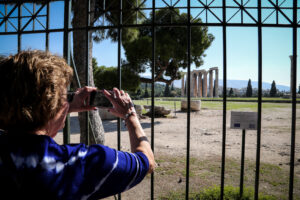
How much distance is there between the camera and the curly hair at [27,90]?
2.41ft

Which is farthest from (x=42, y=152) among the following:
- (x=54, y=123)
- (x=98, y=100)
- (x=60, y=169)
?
(x=98, y=100)

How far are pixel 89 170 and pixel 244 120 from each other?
2.76 metres

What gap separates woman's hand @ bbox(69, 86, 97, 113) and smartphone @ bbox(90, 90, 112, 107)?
0.03 m

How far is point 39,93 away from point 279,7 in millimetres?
2611

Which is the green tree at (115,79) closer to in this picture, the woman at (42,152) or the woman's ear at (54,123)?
the woman's ear at (54,123)

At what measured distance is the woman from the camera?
68 cm

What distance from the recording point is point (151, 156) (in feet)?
Result: 3.20

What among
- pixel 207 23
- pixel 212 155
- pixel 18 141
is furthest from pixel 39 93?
pixel 212 155

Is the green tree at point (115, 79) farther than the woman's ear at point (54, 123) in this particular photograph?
Yes

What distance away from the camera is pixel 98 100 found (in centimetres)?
133

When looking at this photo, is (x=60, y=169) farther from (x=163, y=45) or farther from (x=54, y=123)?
(x=163, y=45)

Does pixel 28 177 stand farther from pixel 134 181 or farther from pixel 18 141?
pixel 134 181

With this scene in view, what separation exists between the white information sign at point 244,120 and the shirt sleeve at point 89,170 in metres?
2.54

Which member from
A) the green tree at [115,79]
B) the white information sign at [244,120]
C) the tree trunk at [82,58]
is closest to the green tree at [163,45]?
the green tree at [115,79]
